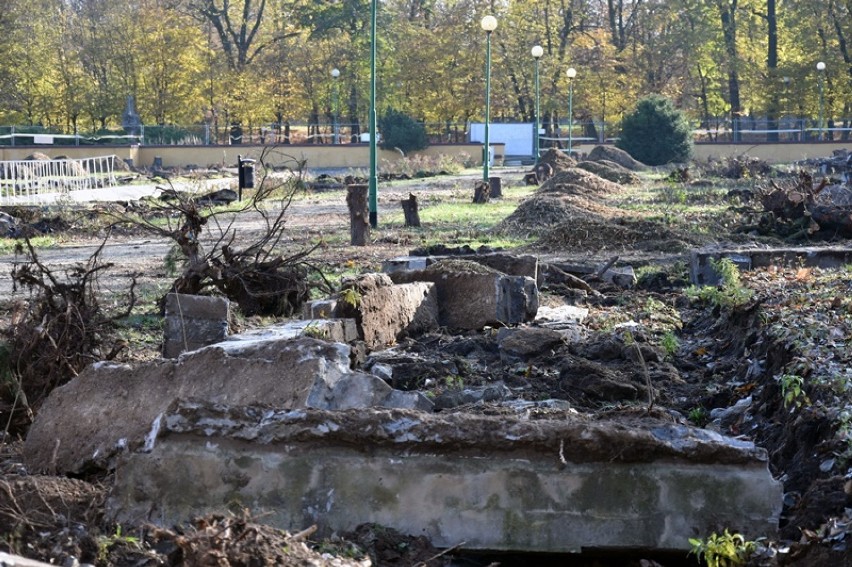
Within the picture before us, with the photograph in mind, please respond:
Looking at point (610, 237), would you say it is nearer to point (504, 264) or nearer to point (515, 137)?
point (504, 264)

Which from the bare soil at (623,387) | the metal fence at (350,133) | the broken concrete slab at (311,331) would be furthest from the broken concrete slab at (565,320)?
the metal fence at (350,133)

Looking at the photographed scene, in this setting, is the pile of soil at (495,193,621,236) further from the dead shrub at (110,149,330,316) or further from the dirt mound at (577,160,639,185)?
the dirt mound at (577,160,639,185)

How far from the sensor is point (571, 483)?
16.3ft

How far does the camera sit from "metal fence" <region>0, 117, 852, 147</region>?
2109 inches

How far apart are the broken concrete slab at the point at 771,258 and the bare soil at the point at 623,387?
13.5 inches

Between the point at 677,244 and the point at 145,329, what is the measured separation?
27.6ft

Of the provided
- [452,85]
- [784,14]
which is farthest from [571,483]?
A: [784,14]

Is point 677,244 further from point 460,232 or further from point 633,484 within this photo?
point 633,484

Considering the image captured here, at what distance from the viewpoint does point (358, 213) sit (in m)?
18.3

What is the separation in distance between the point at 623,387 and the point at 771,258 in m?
6.42

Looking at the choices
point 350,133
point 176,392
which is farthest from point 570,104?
point 176,392

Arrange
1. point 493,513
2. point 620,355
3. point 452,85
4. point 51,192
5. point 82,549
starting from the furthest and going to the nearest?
point 452,85 → point 51,192 → point 620,355 → point 493,513 → point 82,549

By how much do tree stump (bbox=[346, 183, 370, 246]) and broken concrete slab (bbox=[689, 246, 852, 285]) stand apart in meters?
6.23

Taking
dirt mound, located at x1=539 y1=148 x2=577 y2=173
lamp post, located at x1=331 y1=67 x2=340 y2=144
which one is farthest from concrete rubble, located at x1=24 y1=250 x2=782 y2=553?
lamp post, located at x1=331 y1=67 x2=340 y2=144
